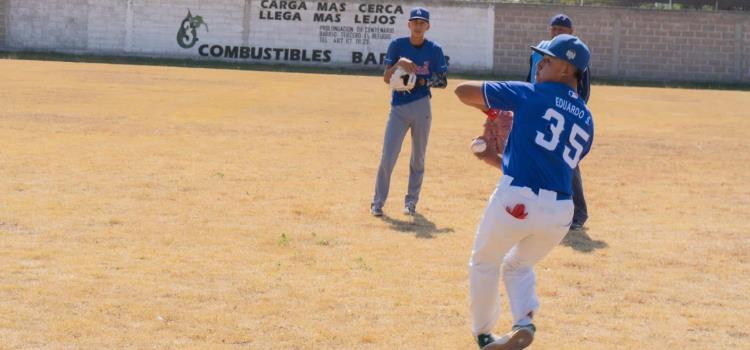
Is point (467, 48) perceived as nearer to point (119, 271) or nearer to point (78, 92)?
point (78, 92)

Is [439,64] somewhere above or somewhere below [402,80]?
above

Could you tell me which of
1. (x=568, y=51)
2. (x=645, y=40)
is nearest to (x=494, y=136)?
(x=568, y=51)

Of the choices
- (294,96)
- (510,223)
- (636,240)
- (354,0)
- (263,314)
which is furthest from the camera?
(354,0)

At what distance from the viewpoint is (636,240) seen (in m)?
11.2

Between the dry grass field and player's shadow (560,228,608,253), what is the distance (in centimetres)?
4

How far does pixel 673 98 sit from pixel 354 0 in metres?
13.3

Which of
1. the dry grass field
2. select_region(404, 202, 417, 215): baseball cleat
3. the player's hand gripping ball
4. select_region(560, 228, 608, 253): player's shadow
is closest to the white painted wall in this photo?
the dry grass field

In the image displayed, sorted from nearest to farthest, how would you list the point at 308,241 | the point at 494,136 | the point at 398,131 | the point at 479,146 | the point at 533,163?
the point at 533,163 < the point at 479,146 < the point at 494,136 < the point at 308,241 < the point at 398,131

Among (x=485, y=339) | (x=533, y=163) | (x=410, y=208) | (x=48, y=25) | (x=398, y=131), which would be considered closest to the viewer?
(x=533, y=163)

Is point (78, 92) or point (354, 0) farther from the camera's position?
point (354, 0)

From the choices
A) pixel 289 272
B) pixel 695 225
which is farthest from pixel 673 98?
pixel 289 272

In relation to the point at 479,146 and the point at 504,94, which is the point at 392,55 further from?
the point at 504,94

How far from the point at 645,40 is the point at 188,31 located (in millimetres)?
17211

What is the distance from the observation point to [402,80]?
11336 mm
